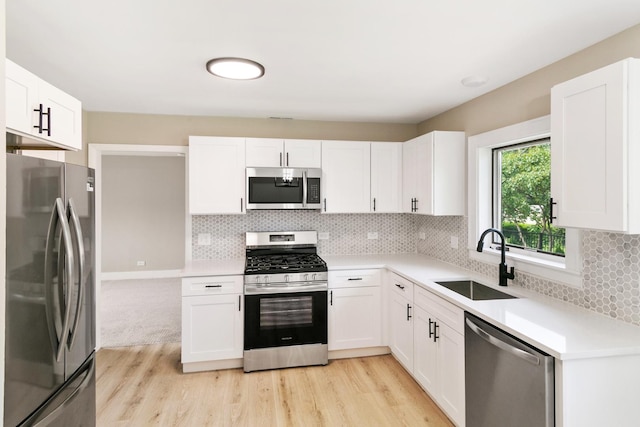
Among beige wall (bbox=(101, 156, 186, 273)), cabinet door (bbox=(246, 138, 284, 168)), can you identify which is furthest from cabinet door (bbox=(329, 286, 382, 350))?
beige wall (bbox=(101, 156, 186, 273))

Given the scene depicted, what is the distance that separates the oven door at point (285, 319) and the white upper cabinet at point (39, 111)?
183 centimetres

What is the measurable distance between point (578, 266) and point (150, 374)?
11.0ft

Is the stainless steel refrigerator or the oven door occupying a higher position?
the stainless steel refrigerator

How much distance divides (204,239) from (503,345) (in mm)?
2901

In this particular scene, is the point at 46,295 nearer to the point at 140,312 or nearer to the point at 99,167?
the point at 99,167

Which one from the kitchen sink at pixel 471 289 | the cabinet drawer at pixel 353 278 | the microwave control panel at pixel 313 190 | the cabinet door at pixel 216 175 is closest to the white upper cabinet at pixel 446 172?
the kitchen sink at pixel 471 289

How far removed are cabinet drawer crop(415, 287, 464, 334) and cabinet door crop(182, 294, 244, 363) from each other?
155 cm

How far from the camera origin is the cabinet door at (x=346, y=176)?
3.62 metres

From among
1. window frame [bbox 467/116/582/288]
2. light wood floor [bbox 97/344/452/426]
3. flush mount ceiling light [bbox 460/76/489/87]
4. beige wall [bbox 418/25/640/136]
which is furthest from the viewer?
flush mount ceiling light [bbox 460/76/489/87]

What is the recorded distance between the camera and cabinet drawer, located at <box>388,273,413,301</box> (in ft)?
9.54

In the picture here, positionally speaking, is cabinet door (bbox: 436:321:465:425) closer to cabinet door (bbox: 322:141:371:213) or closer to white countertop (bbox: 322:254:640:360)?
white countertop (bbox: 322:254:640:360)

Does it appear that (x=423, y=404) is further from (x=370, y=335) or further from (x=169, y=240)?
(x=169, y=240)

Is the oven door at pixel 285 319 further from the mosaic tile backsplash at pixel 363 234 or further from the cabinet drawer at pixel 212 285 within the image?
the mosaic tile backsplash at pixel 363 234

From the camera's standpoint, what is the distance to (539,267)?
237 centimetres
